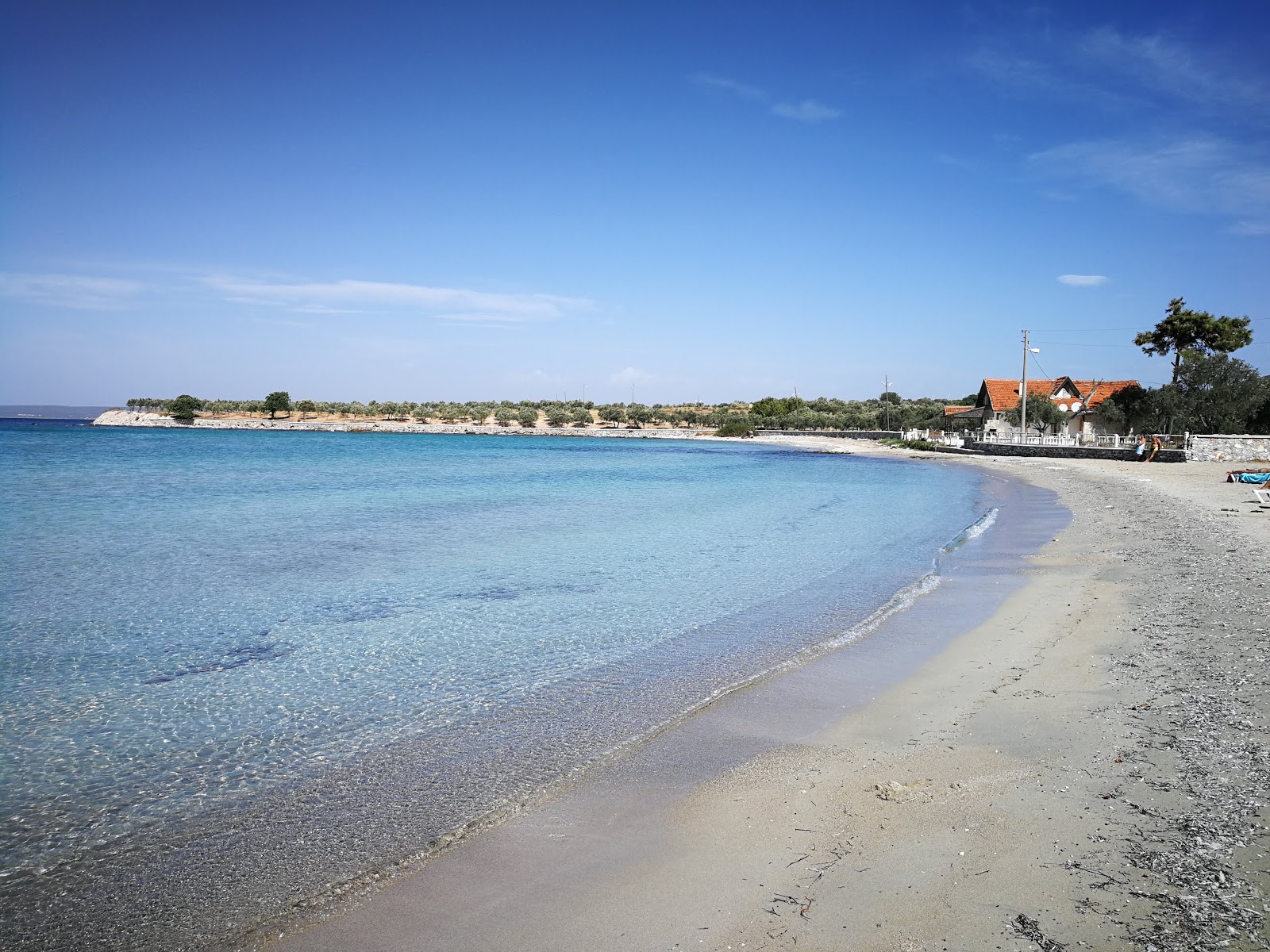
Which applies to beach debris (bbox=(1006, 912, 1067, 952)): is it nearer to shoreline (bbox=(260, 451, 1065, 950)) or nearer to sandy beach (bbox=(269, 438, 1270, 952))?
sandy beach (bbox=(269, 438, 1270, 952))

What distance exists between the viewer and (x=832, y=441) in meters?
77.8

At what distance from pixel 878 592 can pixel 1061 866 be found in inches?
307

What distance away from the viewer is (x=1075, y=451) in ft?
156

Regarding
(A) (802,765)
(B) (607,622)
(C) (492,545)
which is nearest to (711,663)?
(B) (607,622)

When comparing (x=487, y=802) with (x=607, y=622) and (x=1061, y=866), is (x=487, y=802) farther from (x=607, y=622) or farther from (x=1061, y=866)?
(x=607, y=622)

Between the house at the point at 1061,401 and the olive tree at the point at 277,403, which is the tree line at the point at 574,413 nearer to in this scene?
the olive tree at the point at 277,403

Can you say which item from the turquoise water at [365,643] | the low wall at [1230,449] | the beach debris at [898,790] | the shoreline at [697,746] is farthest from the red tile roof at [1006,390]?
the beach debris at [898,790]

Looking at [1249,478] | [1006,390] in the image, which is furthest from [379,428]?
[1249,478]

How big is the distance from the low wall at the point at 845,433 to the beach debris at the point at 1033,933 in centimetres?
7329

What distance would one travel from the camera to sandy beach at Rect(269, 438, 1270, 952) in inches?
135

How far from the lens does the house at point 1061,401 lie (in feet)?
188

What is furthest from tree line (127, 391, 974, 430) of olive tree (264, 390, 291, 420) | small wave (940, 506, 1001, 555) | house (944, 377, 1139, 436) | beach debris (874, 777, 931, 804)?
beach debris (874, 777, 931, 804)

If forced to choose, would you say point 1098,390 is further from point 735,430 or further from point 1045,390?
point 735,430

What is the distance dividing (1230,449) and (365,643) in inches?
1704
